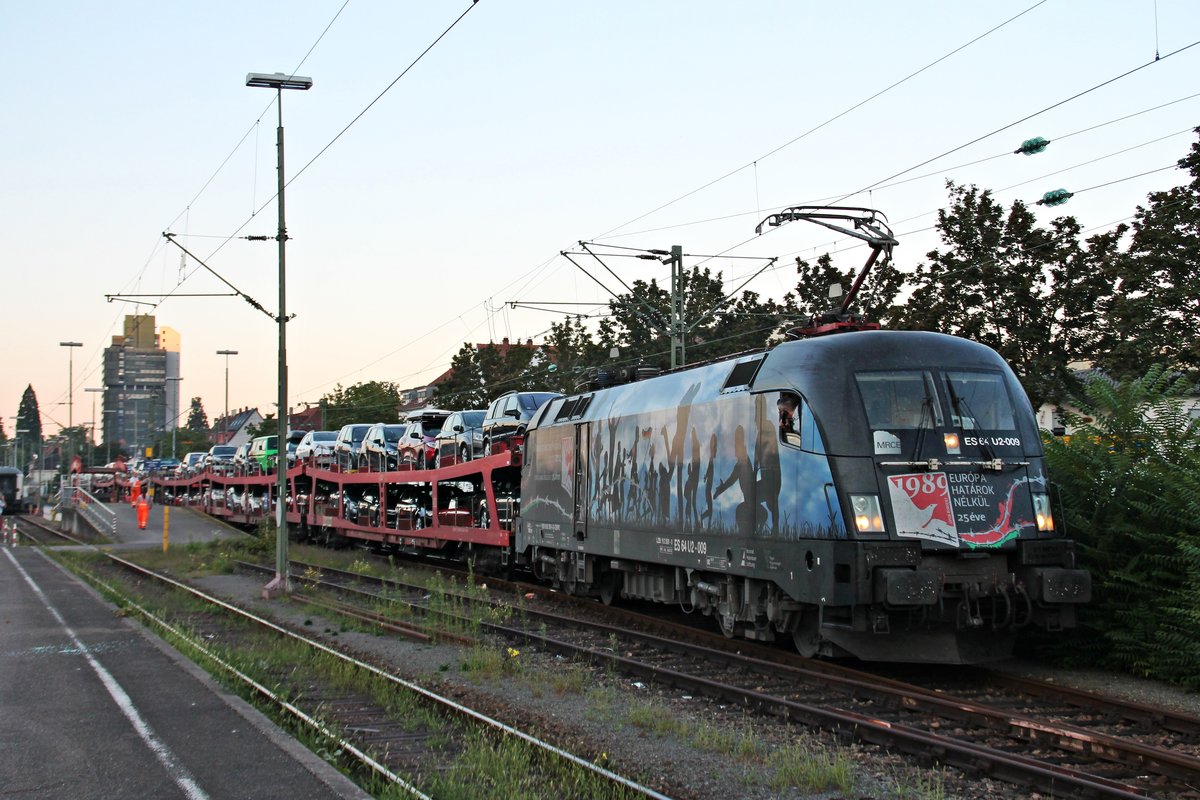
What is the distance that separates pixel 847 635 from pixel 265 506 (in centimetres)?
3232

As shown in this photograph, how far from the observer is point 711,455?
12.5 m

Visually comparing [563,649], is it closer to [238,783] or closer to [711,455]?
[711,455]

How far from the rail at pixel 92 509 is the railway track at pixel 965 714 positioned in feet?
110

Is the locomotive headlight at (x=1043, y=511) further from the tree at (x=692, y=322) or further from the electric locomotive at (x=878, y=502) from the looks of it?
the tree at (x=692, y=322)

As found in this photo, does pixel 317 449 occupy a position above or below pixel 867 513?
above

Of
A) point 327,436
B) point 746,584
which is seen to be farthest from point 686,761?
point 327,436

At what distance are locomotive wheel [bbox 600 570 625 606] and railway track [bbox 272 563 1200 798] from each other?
2.88 meters

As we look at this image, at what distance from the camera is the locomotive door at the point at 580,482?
16.5m

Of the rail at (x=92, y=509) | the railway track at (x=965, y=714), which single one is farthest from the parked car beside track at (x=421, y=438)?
the rail at (x=92, y=509)

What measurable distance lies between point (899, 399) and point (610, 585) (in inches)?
293

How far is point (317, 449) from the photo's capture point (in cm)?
3562

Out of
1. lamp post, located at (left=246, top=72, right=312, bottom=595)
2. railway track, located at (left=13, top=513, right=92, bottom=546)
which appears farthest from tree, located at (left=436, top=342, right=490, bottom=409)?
lamp post, located at (left=246, top=72, right=312, bottom=595)

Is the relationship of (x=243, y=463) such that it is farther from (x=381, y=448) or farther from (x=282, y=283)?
(x=282, y=283)

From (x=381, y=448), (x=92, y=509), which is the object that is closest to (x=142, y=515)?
(x=92, y=509)
